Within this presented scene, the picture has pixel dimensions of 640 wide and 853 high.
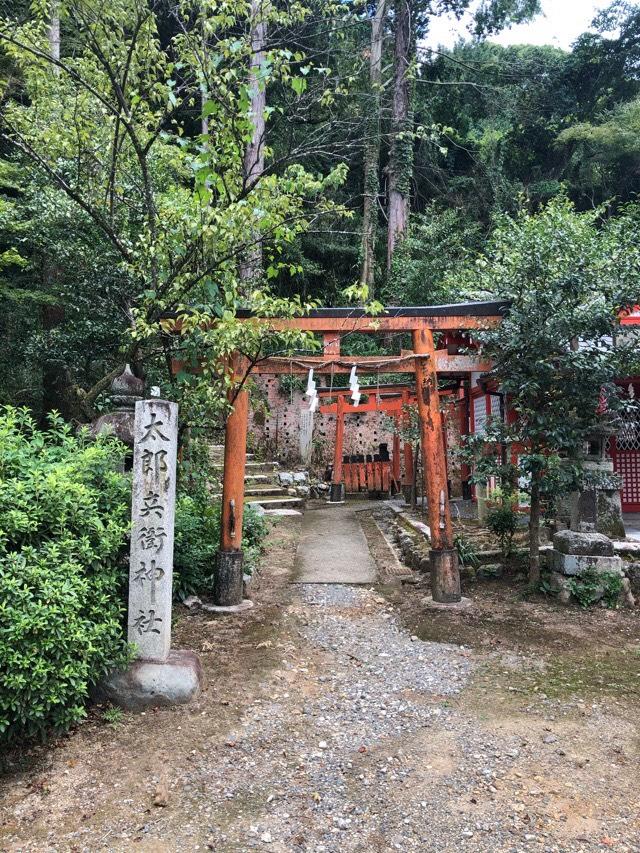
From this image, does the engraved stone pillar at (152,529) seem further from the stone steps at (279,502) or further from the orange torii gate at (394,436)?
the stone steps at (279,502)

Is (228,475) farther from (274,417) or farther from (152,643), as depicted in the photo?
(274,417)

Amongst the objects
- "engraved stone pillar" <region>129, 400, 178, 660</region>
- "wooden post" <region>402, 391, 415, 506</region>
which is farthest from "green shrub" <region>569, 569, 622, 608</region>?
"wooden post" <region>402, 391, 415, 506</region>

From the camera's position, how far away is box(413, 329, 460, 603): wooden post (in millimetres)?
6230

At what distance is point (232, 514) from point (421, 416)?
244 centimetres

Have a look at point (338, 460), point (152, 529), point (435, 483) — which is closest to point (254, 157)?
point (435, 483)

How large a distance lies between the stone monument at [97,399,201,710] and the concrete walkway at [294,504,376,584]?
3.50m

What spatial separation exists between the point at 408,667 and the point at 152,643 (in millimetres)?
2190

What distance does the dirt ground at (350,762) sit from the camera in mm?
2742

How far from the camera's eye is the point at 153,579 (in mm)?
4086

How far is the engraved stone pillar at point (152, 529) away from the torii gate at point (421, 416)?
1.74 meters

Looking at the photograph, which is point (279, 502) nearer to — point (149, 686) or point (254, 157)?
point (254, 157)

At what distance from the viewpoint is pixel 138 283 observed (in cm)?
879

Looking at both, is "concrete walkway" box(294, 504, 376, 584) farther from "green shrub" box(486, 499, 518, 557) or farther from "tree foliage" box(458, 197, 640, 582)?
"tree foliage" box(458, 197, 640, 582)

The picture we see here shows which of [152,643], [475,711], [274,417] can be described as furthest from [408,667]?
[274,417]
